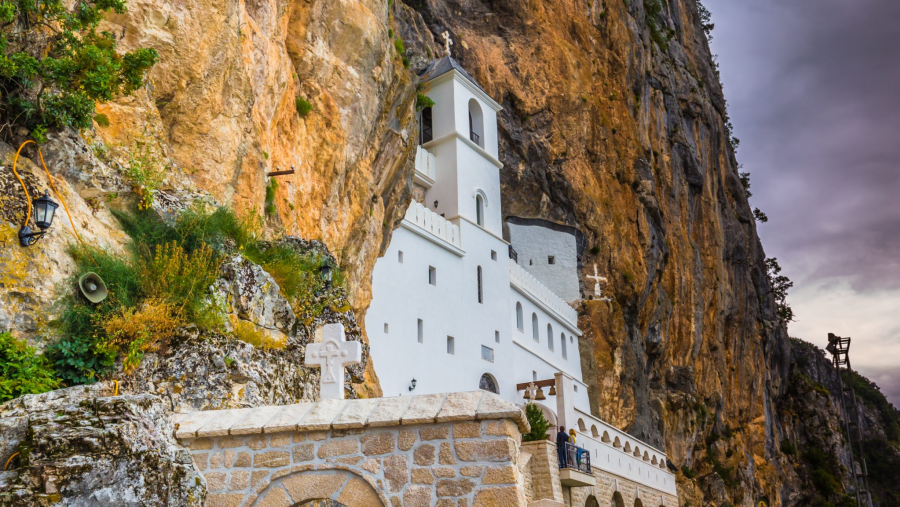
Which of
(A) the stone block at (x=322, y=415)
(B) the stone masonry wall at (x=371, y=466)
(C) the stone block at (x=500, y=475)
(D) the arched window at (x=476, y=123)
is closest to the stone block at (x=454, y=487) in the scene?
(B) the stone masonry wall at (x=371, y=466)

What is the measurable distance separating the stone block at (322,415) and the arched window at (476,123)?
22915 millimetres

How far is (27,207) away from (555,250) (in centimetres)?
2511

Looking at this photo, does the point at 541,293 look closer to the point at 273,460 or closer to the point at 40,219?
the point at 40,219

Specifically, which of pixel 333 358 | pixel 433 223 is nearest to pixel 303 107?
pixel 333 358

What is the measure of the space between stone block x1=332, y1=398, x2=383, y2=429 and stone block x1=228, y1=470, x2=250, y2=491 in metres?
0.75

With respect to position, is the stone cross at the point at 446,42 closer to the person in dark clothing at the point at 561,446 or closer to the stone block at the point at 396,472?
the person in dark clothing at the point at 561,446

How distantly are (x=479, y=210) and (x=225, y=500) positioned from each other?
2236 centimetres

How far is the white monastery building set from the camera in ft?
71.8

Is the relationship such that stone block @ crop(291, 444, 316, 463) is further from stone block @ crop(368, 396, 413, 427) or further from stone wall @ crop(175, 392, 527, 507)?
stone block @ crop(368, 396, 413, 427)

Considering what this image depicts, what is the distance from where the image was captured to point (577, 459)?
19125 mm

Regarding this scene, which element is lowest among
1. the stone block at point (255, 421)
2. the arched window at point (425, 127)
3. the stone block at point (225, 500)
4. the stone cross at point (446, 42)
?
the stone block at point (225, 500)

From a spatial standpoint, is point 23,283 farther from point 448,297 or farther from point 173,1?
point 448,297

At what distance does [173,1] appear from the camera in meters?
11.9

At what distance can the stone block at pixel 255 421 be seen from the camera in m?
6.37
